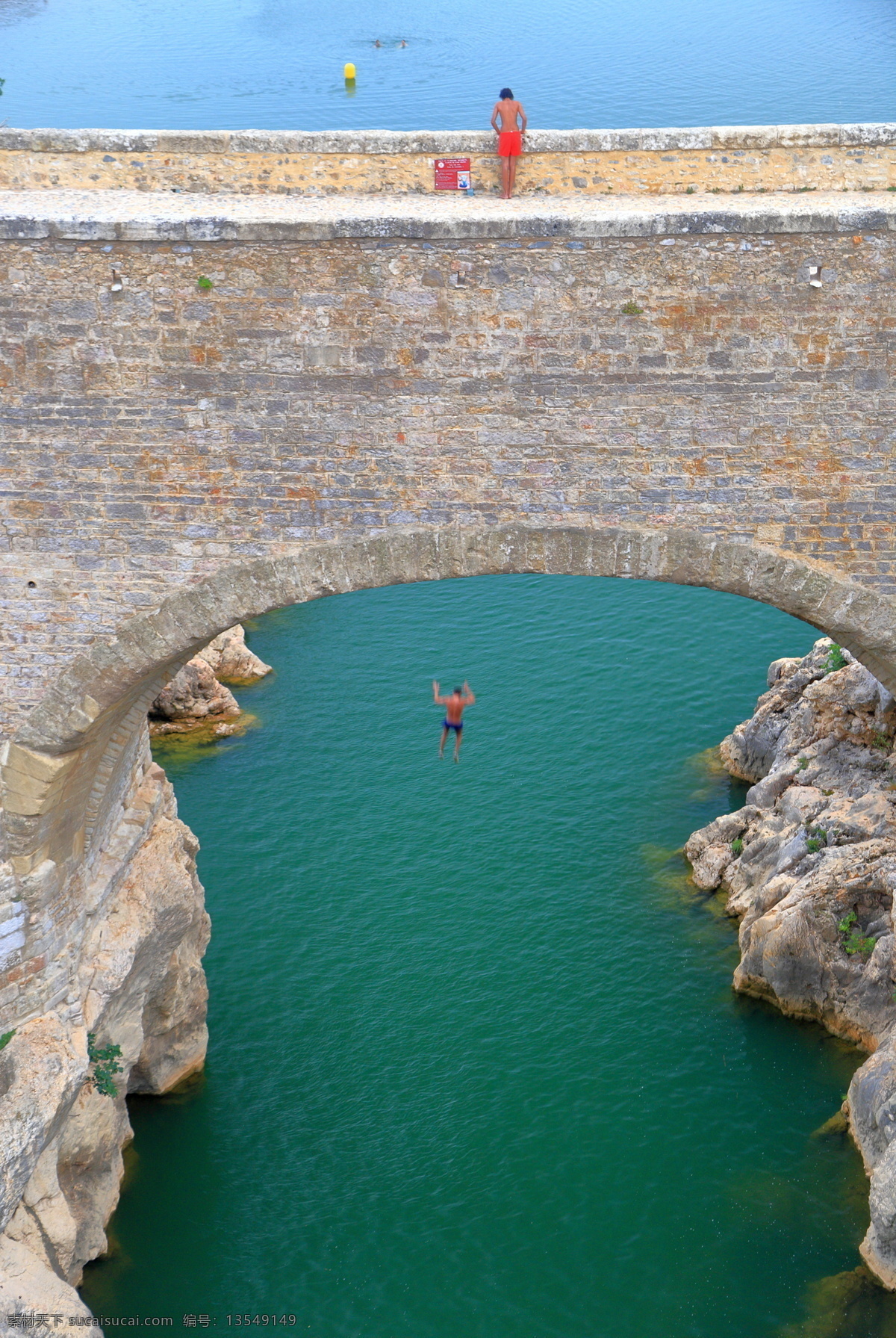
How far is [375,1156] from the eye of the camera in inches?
538

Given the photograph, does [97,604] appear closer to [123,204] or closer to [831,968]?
[123,204]

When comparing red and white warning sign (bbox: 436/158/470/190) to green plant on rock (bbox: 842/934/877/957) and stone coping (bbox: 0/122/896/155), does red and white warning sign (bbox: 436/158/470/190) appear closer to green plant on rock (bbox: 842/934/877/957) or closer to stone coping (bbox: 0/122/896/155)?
stone coping (bbox: 0/122/896/155)

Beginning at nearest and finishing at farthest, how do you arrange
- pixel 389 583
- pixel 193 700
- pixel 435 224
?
pixel 435 224, pixel 389 583, pixel 193 700

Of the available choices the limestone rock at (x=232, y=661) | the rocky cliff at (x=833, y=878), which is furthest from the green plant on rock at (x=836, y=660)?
the limestone rock at (x=232, y=661)

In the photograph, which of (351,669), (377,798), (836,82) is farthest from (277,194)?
(836,82)

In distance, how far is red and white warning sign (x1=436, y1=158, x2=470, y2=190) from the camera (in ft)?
40.6

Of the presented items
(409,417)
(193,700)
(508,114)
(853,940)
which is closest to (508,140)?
(508,114)

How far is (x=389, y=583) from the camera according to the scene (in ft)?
34.2

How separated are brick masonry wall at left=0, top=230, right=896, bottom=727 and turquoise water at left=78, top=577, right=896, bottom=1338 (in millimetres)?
6419

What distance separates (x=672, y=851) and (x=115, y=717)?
28.4ft

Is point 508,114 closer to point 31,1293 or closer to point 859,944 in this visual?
point 859,944

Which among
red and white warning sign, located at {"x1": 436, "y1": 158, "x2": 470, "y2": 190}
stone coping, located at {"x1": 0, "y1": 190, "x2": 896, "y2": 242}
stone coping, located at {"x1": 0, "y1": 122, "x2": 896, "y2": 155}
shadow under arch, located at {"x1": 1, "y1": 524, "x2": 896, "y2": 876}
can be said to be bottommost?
shadow under arch, located at {"x1": 1, "y1": 524, "x2": 896, "y2": 876}

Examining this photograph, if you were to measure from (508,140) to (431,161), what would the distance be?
80cm

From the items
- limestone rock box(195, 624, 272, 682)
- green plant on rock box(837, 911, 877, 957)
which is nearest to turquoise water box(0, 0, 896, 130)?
limestone rock box(195, 624, 272, 682)
